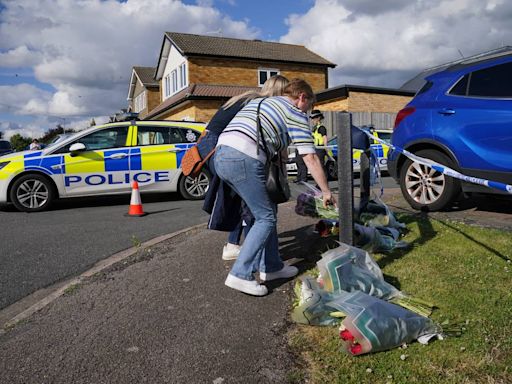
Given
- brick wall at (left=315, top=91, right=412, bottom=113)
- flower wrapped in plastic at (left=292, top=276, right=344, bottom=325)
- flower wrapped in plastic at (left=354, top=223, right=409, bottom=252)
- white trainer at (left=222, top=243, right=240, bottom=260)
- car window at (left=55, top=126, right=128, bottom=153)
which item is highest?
brick wall at (left=315, top=91, right=412, bottom=113)

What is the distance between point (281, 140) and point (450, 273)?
1671mm

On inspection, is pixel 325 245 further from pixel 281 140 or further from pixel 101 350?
pixel 101 350

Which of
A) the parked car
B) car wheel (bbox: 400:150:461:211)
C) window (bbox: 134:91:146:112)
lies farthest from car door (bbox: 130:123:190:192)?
window (bbox: 134:91:146:112)

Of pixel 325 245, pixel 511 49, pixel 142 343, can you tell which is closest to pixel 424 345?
pixel 142 343

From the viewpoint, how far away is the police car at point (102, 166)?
807 cm

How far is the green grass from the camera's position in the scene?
2.24m

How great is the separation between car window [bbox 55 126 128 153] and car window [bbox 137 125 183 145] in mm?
298

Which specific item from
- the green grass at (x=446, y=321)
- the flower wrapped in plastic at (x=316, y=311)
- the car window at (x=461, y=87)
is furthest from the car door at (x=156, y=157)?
the flower wrapped in plastic at (x=316, y=311)

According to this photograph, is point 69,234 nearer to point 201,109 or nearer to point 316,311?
point 316,311

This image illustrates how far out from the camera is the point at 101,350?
8.77ft

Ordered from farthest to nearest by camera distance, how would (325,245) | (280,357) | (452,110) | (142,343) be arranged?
(452,110), (325,245), (142,343), (280,357)

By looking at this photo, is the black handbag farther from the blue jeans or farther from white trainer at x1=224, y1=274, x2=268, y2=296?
white trainer at x1=224, y1=274, x2=268, y2=296

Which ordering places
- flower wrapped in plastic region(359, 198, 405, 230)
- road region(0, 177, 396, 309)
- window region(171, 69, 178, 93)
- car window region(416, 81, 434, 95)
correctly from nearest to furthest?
road region(0, 177, 396, 309)
flower wrapped in plastic region(359, 198, 405, 230)
car window region(416, 81, 434, 95)
window region(171, 69, 178, 93)

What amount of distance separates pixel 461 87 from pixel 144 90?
37.6 meters
